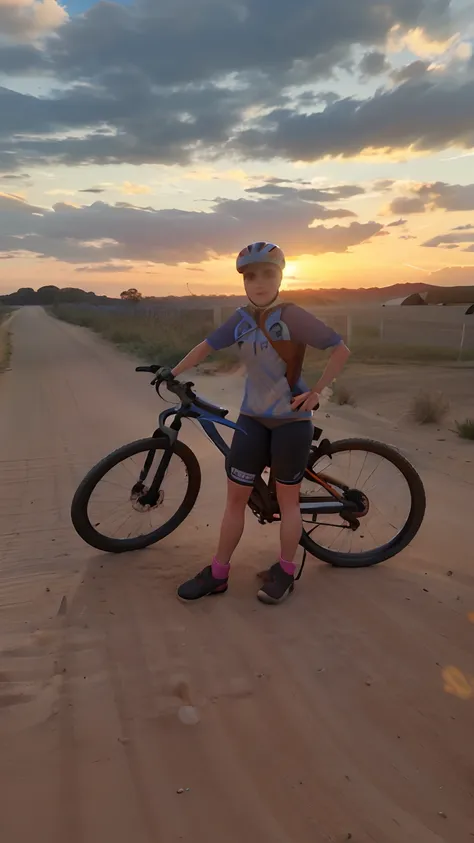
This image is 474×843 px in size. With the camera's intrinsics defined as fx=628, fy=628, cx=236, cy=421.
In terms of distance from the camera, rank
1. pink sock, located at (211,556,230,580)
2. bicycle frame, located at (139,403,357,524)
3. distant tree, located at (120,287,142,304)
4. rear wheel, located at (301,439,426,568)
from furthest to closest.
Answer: distant tree, located at (120,287,142,304) → rear wheel, located at (301,439,426,568) → bicycle frame, located at (139,403,357,524) → pink sock, located at (211,556,230,580)

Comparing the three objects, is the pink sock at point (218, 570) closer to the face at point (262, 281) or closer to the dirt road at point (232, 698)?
the dirt road at point (232, 698)

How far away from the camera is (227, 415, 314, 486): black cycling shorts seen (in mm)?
3246

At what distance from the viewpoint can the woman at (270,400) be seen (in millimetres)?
3127

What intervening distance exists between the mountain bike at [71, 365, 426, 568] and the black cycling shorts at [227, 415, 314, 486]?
0.47ft

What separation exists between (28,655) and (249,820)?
1.32 metres

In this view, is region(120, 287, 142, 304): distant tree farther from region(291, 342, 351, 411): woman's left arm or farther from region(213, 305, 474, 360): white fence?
region(291, 342, 351, 411): woman's left arm

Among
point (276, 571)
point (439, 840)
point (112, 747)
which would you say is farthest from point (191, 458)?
point (439, 840)

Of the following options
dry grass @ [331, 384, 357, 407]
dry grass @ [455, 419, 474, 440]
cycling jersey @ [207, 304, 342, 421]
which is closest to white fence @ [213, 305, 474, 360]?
dry grass @ [331, 384, 357, 407]

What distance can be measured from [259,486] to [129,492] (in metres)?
0.92

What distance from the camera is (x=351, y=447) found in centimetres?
376

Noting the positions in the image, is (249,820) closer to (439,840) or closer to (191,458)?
(439,840)

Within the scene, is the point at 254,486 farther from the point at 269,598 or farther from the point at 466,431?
the point at 466,431

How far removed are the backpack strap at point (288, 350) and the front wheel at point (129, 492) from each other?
896 millimetres

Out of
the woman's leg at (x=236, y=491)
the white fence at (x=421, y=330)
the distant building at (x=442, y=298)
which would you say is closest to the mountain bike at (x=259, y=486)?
the woman's leg at (x=236, y=491)
